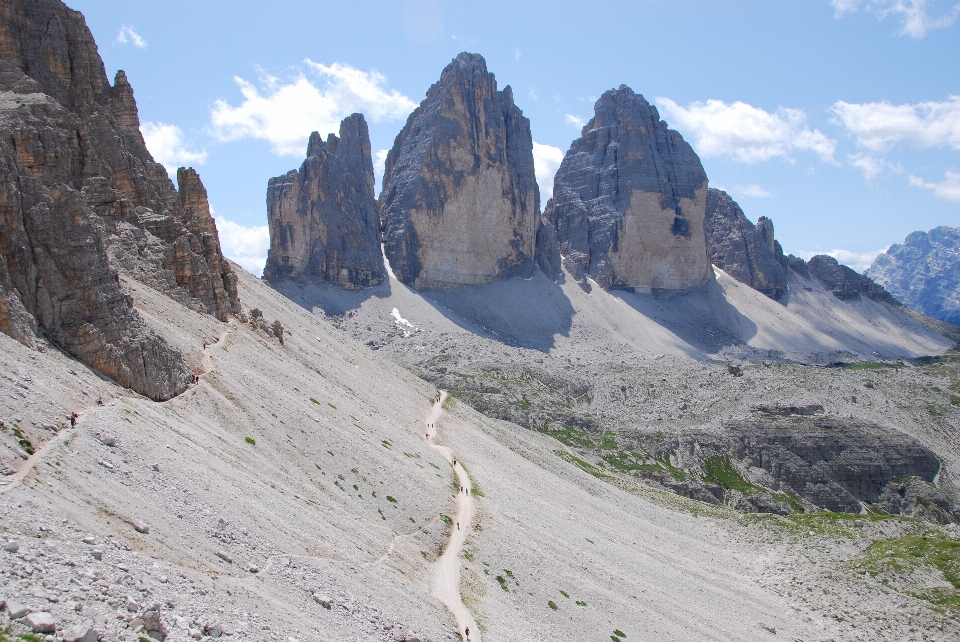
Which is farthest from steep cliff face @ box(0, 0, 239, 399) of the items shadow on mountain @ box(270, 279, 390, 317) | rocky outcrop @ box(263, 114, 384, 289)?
rocky outcrop @ box(263, 114, 384, 289)

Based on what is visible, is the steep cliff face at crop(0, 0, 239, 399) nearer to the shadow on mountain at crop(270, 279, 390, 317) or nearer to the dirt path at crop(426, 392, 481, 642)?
the dirt path at crop(426, 392, 481, 642)

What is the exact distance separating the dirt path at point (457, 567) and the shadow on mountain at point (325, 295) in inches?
4629

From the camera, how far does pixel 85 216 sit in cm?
4444

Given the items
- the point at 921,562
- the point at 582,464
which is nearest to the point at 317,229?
the point at 582,464

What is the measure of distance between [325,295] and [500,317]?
140 ft

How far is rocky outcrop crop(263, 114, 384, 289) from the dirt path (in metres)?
129

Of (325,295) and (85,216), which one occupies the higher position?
(325,295)

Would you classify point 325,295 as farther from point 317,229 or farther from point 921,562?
point 921,562

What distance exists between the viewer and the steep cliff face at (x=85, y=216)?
4028 centimetres

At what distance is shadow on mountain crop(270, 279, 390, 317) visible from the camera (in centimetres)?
17450

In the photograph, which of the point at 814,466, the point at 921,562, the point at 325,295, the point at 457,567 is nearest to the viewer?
the point at 457,567

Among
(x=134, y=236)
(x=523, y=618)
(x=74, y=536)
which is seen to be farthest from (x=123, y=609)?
(x=134, y=236)

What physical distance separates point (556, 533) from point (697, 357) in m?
153

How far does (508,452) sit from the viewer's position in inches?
3113
